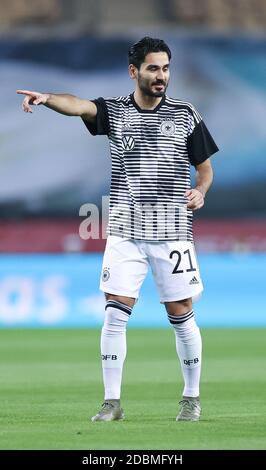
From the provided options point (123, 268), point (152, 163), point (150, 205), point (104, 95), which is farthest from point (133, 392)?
point (104, 95)

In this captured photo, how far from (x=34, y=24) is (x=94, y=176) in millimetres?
2695

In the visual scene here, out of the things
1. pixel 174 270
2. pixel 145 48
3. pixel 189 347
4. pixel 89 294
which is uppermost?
pixel 145 48

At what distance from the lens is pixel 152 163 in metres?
8.66

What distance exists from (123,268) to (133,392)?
229cm

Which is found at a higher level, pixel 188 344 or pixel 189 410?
pixel 188 344

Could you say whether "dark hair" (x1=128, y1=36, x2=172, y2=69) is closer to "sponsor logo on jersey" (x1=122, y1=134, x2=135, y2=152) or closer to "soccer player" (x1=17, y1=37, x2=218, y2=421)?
"soccer player" (x1=17, y1=37, x2=218, y2=421)

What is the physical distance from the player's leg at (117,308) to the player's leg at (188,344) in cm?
28

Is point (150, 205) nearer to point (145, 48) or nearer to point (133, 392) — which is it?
point (145, 48)

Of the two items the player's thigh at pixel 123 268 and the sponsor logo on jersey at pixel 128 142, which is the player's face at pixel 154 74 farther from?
the player's thigh at pixel 123 268

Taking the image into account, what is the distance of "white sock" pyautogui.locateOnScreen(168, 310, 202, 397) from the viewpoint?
8672 millimetres

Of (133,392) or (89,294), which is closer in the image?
(133,392)

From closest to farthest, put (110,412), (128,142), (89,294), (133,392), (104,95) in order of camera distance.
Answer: (110,412) < (128,142) < (133,392) < (89,294) < (104,95)

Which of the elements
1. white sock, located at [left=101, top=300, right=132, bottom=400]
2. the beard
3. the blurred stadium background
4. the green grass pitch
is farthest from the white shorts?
the blurred stadium background

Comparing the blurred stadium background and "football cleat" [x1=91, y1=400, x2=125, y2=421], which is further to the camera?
the blurred stadium background
